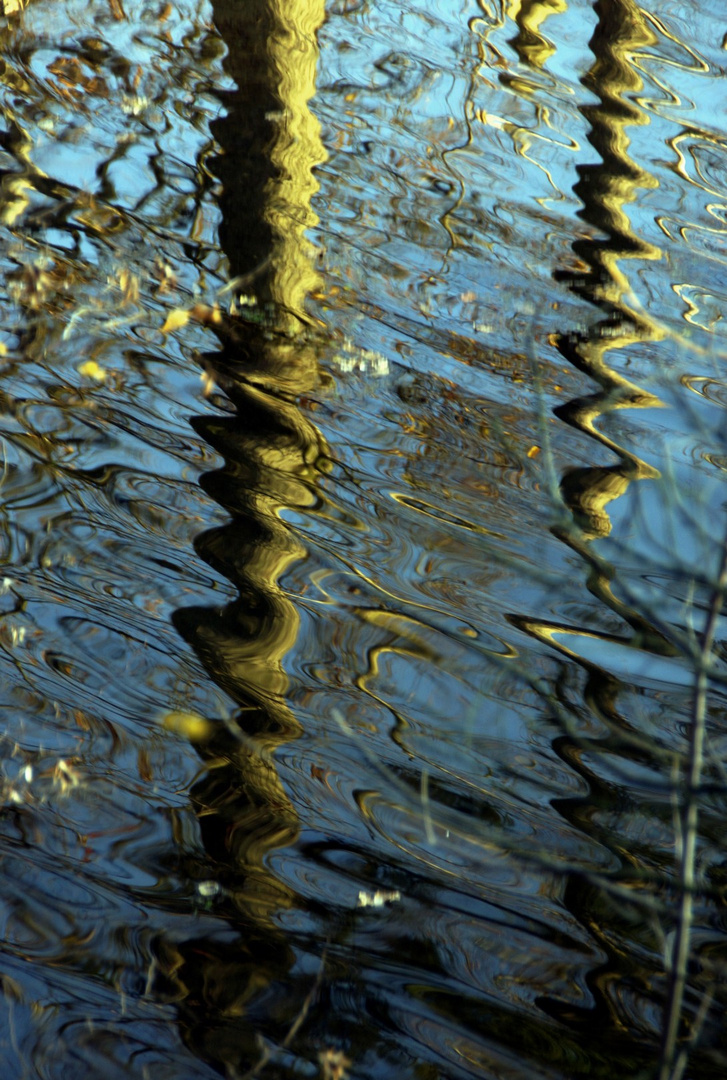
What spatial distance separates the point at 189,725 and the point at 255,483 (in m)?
1.05

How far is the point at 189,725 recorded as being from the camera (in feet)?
8.98

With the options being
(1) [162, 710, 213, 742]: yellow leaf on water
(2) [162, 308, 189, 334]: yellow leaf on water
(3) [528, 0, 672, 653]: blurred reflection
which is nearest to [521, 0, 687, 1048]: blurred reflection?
(3) [528, 0, 672, 653]: blurred reflection

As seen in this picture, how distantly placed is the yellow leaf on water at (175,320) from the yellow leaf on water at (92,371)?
355 mm

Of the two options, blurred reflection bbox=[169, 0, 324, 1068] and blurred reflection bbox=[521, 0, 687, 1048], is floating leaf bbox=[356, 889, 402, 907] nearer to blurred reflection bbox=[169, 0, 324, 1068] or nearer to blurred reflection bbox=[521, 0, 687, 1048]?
blurred reflection bbox=[169, 0, 324, 1068]

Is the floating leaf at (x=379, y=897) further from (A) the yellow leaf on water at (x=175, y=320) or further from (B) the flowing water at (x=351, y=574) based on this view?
(A) the yellow leaf on water at (x=175, y=320)

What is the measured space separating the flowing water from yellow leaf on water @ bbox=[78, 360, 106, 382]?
0.05ft

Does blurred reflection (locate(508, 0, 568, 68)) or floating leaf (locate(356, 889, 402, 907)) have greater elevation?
blurred reflection (locate(508, 0, 568, 68))

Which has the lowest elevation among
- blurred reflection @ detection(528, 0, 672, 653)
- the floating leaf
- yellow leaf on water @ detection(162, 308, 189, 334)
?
the floating leaf

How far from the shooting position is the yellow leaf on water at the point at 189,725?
2715 mm

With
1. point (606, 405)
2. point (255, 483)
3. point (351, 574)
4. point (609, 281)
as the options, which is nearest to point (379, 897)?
point (351, 574)

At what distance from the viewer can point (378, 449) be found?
370 centimetres

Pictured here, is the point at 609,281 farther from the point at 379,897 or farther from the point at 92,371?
the point at 379,897

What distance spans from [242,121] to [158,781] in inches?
157

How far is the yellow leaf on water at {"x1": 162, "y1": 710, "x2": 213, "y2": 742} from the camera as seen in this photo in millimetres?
2715
